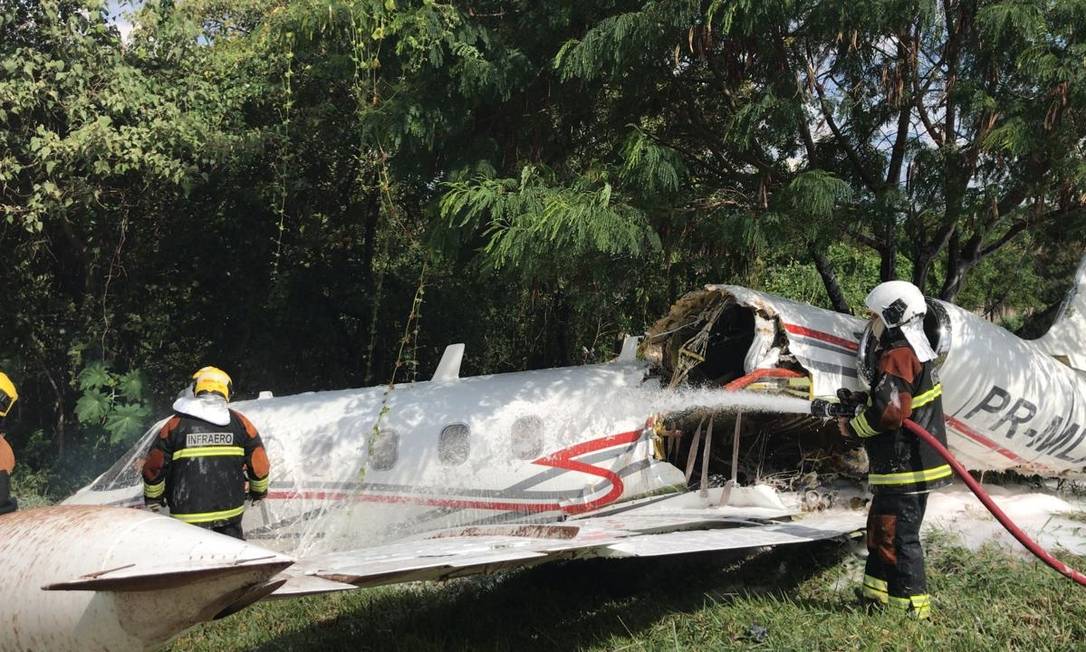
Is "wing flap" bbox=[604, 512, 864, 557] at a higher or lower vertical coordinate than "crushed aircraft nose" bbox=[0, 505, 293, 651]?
lower

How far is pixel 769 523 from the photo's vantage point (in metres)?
7.20

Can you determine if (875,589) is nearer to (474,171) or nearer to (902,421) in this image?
(902,421)

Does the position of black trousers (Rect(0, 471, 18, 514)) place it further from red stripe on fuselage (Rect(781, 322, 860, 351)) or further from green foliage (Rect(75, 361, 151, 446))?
green foliage (Rect(75, 361, 151, 446))

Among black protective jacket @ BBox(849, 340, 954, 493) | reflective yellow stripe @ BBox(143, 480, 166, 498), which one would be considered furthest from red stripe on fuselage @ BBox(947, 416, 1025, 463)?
reflective yellow stripe @ BBox(143, 480, 166, 498)

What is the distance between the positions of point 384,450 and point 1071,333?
6.26 metres

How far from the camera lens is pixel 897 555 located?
578cm

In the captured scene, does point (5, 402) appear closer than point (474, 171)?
Yes

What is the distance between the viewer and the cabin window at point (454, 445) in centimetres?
798

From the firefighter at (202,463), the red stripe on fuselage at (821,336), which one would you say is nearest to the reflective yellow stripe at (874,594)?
the red stripe on fuselage at (821,336)

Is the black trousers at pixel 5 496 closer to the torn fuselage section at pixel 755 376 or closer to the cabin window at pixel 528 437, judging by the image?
the cabin window at pixel 528 437

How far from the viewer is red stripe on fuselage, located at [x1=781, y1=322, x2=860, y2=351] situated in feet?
24.9

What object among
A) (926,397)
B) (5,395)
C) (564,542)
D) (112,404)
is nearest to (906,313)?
(926,397)

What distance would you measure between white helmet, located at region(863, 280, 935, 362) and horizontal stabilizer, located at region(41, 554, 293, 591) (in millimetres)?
4040

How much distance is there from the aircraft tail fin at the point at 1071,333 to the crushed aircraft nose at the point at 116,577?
689cm
